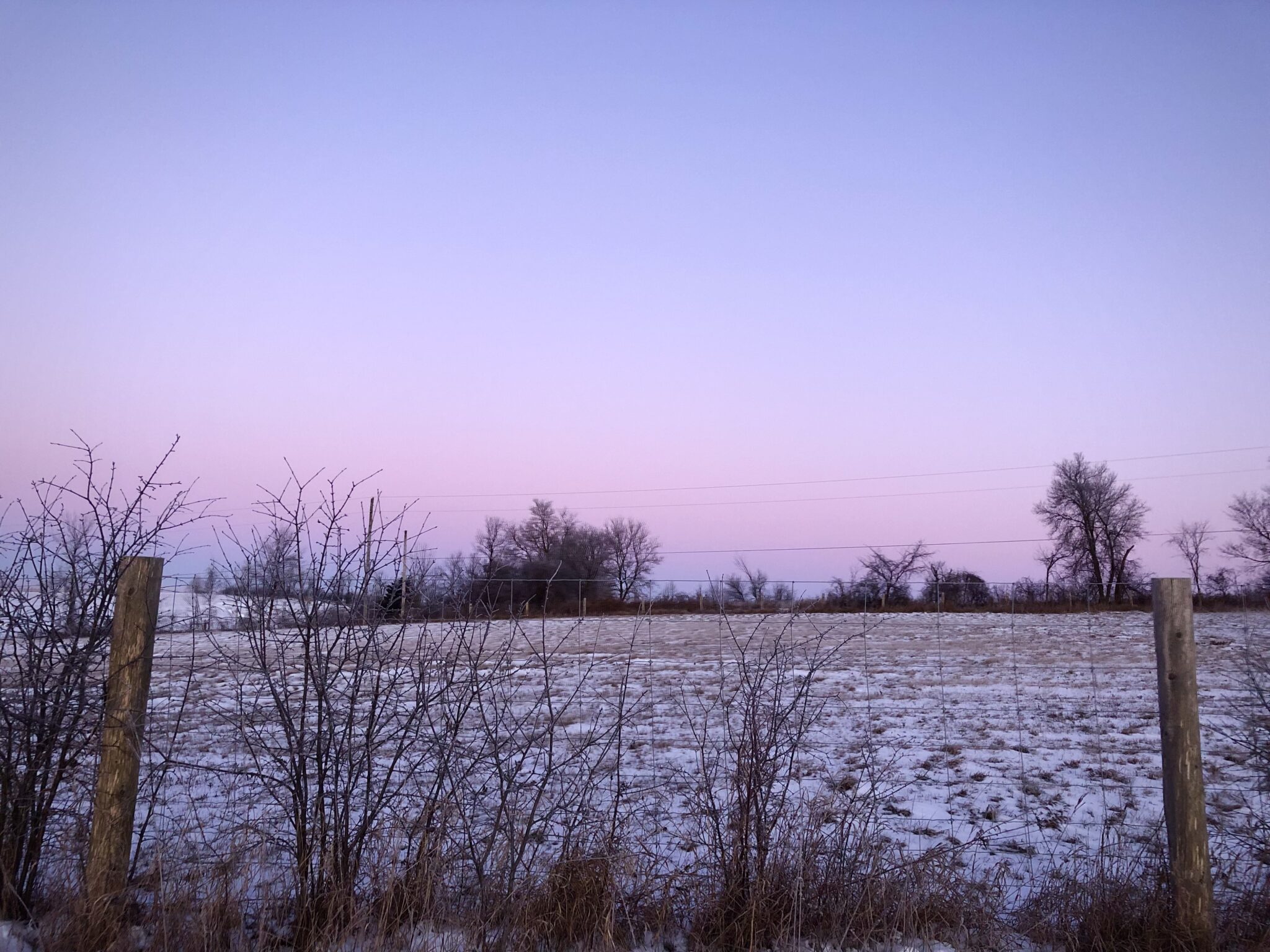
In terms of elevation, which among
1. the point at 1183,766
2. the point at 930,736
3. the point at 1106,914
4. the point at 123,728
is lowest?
the point at 930,736

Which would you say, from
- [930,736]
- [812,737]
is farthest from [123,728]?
[930,736]

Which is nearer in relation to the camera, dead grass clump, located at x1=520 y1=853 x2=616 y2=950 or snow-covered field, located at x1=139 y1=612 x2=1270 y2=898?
dead grass clump, located at x1=520 y1=853 x2=616 y2=950

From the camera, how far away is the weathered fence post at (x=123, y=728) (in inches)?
153

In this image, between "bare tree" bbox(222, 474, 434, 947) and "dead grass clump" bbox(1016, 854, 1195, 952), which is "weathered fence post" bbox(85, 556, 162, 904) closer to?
"bare tree" bbox(222, 474, 434, 947)

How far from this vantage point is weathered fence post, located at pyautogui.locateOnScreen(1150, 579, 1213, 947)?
3.96 m

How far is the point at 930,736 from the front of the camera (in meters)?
9.27

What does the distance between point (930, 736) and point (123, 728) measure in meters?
7.99

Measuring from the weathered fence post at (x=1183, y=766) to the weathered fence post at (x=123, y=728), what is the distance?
4.91 meters

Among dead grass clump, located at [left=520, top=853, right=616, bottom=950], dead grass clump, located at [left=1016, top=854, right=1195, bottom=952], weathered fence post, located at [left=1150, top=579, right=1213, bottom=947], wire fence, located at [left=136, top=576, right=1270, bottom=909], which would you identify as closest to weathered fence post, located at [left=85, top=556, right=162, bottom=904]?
wire fence, located at [left=136, top=576, right=1270, bottom=909]

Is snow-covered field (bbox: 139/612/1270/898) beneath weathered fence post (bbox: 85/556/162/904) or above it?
beneath

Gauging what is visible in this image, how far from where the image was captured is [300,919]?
12.6 ft

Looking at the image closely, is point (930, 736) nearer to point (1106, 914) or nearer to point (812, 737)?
point (812, 737)

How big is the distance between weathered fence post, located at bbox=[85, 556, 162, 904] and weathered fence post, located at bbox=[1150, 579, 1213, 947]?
491 centimetres

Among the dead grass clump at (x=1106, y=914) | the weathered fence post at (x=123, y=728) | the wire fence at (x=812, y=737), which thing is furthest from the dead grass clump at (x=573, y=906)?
the dead grass clump at (x=1106, y=914)
